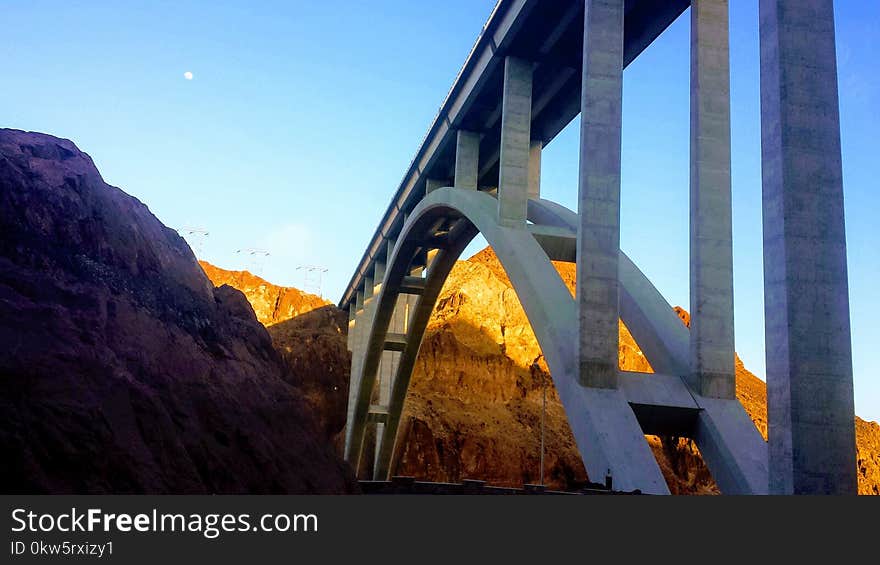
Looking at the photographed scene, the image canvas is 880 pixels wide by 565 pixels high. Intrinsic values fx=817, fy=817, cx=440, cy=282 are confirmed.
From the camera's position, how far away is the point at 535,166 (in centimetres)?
2428

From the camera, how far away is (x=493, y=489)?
24641mm

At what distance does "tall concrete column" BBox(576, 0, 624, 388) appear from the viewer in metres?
13.5

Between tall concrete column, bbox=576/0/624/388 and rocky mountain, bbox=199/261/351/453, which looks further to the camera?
rocky mountain, bbox=199/261/351/453

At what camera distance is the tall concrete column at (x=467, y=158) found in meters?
25.2

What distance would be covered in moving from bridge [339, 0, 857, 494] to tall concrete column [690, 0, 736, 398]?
0.02 m

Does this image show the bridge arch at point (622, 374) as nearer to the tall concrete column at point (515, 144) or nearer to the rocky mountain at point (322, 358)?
the tall concrete column at point (515, 144)

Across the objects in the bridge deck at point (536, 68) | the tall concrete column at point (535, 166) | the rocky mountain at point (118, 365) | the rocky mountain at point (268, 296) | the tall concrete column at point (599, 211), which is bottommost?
the rocky mountain at point (118, 365)

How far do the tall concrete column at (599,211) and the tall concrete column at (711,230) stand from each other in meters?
1.28

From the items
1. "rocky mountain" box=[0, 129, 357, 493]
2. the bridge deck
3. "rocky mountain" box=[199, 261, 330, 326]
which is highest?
"rocky mountain" box=[199, 261, 330, 326]

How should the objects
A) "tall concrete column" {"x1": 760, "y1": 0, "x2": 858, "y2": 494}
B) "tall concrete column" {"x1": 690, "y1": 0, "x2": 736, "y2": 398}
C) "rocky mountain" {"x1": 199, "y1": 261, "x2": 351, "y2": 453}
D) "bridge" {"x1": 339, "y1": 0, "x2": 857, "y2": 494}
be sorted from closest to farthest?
"tall concrete column" {"x1": 760, "y1": 0, "x2": 858, "y2": 494}, "bridge" {"x1": 339, "y1": 0, "x2": 857, "y2": 494}, "tall concrete column" {"x1": 690, "y1": 0, "x2": 736, "y2": 398}, "rocky mountain" {"x1": 199, "y1": 261, "x2": 351, "y2": 453}

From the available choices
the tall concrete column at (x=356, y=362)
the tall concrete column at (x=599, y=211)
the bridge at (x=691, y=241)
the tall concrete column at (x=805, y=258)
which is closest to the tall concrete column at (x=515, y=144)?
the bridge at (x=691, y=241)

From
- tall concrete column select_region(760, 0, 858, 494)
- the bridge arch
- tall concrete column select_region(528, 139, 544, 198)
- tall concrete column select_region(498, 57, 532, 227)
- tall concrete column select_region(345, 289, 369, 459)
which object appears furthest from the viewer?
tall concrete column select_region(345, 289, 369, 459)

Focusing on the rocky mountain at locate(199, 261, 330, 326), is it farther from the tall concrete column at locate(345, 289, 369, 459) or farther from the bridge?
the bridge

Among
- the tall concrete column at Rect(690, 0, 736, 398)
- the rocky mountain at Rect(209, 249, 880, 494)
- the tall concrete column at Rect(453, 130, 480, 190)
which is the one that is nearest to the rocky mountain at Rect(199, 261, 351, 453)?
the rocky mountain at Rect(209, 249, 880, 494)
